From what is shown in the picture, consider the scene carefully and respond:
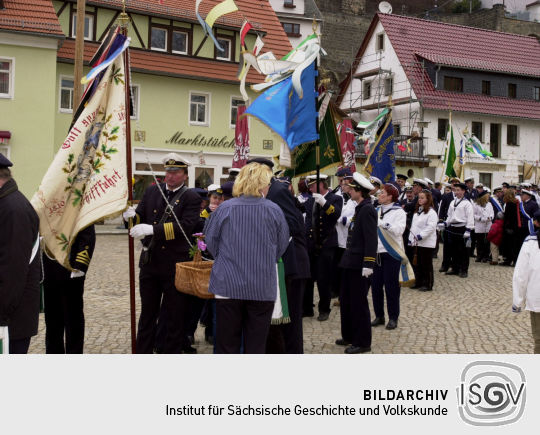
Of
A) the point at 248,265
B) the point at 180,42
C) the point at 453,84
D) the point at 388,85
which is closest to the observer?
the point at 248,265

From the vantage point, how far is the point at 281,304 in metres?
5.80

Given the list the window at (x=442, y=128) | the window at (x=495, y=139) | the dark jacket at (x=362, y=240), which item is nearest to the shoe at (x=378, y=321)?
the dark jacket at (x=362, y=240)

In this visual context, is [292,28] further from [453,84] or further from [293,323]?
[293,323]

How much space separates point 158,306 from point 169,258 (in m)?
0.49

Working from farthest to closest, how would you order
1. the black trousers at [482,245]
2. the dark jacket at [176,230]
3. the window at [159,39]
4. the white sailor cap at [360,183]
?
the window at [159,39]
the black trousers at [482,245]
the white sailor cap at [360,183]
the dark jacket at [176,230]

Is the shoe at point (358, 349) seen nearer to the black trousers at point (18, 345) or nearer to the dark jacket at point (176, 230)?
the dark jacket at point (176, 230)

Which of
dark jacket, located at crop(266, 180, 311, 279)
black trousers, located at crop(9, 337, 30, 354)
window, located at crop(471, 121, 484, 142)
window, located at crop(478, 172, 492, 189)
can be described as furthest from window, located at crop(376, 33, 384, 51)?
black trousers, located at crop(9, 337, 30, 354)

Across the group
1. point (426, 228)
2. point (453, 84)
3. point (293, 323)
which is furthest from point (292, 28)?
point (293, 323)

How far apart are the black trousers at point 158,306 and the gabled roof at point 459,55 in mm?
35357

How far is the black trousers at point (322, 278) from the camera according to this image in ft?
31.1

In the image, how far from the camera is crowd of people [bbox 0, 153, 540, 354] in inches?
195

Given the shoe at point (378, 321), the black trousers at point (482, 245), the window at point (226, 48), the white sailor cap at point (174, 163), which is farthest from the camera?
the window at point (226, 48)
